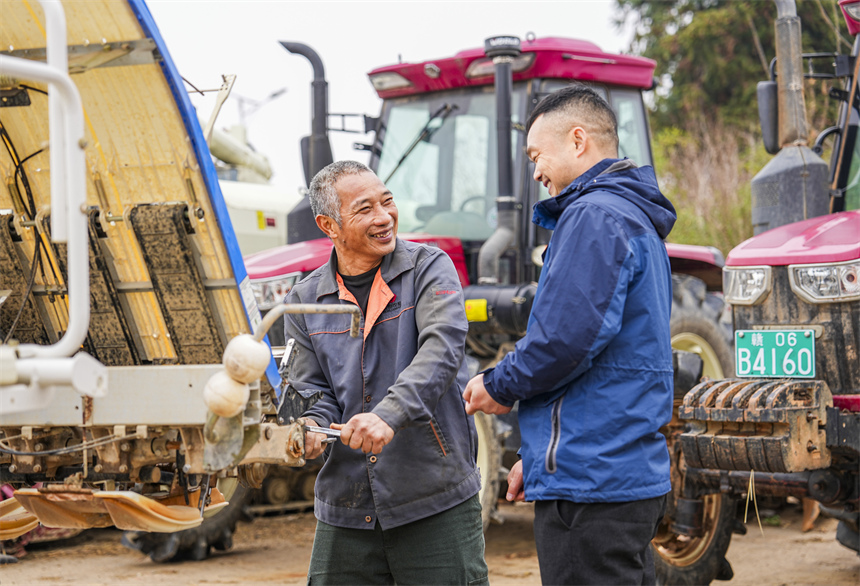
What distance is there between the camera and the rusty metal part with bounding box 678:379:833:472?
423 centimetres

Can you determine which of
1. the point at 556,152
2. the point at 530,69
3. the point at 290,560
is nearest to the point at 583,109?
the point at 556,152

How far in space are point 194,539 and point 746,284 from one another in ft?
12.4

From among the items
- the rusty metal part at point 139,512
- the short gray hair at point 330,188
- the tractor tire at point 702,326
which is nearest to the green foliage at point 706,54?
the tractor tire at point 702,326

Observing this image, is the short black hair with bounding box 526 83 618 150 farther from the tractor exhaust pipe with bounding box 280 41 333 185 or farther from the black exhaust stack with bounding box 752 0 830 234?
the tractor exhaust pipe with bounding box 280 41 333 185

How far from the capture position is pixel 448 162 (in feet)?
22.0

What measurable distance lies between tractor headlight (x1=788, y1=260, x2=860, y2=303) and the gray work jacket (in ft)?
7.04

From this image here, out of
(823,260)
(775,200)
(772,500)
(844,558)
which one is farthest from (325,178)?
(772,500)

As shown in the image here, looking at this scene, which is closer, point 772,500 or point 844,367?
point 844,367

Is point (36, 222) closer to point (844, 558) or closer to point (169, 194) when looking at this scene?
point (169, 194)

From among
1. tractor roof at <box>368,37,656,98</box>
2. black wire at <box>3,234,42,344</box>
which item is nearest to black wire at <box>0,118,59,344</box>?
black wire at <box>3,234,42,344</box>

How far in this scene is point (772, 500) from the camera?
7.28 meters

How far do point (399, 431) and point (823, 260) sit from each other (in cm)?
247

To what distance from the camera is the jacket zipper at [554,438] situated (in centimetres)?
261

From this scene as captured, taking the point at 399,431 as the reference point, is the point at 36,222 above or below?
above
